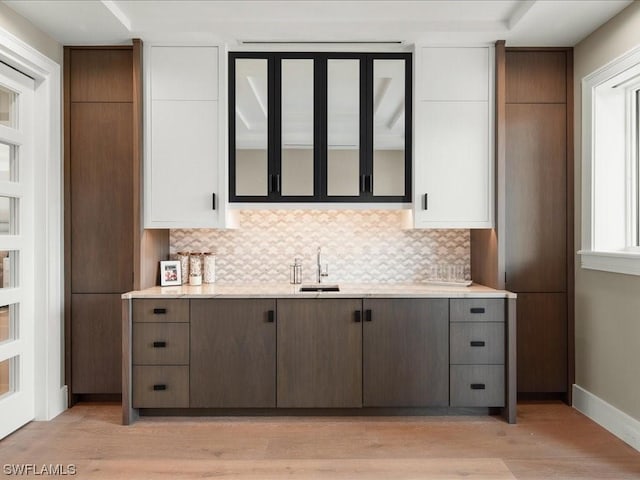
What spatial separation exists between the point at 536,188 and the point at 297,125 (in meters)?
1.68

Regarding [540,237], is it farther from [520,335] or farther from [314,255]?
[314,255]

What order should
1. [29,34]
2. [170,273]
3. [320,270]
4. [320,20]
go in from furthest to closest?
[320,270]
[170,273]
[320,20]
[29,34]

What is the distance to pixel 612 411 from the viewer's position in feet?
9.99

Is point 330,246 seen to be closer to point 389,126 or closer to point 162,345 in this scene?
point 389,126

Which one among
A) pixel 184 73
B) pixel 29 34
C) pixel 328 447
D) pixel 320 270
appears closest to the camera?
pixel 328 447

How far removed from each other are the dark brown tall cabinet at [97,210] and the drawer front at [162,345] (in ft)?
1.25

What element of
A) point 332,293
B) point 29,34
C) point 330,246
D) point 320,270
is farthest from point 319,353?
point 29,34

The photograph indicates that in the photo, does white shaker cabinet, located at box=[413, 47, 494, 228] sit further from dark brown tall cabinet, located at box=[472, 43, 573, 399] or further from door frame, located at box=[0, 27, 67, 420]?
door frame, located at box=[0, 27, 67, 420]

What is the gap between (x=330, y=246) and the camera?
3.86 m

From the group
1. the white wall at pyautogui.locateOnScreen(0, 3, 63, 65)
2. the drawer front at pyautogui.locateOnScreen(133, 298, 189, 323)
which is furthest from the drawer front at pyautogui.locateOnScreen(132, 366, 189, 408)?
the white wall at pyautogui.locateOnScreen(0, 3, 63, 65)

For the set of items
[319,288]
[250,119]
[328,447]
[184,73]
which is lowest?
[328,447]

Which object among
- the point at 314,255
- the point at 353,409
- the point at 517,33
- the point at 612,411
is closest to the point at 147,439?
the point at 353,409

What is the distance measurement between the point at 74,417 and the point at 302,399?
1485 millimetres

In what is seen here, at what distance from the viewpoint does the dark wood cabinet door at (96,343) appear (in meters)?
3.48
